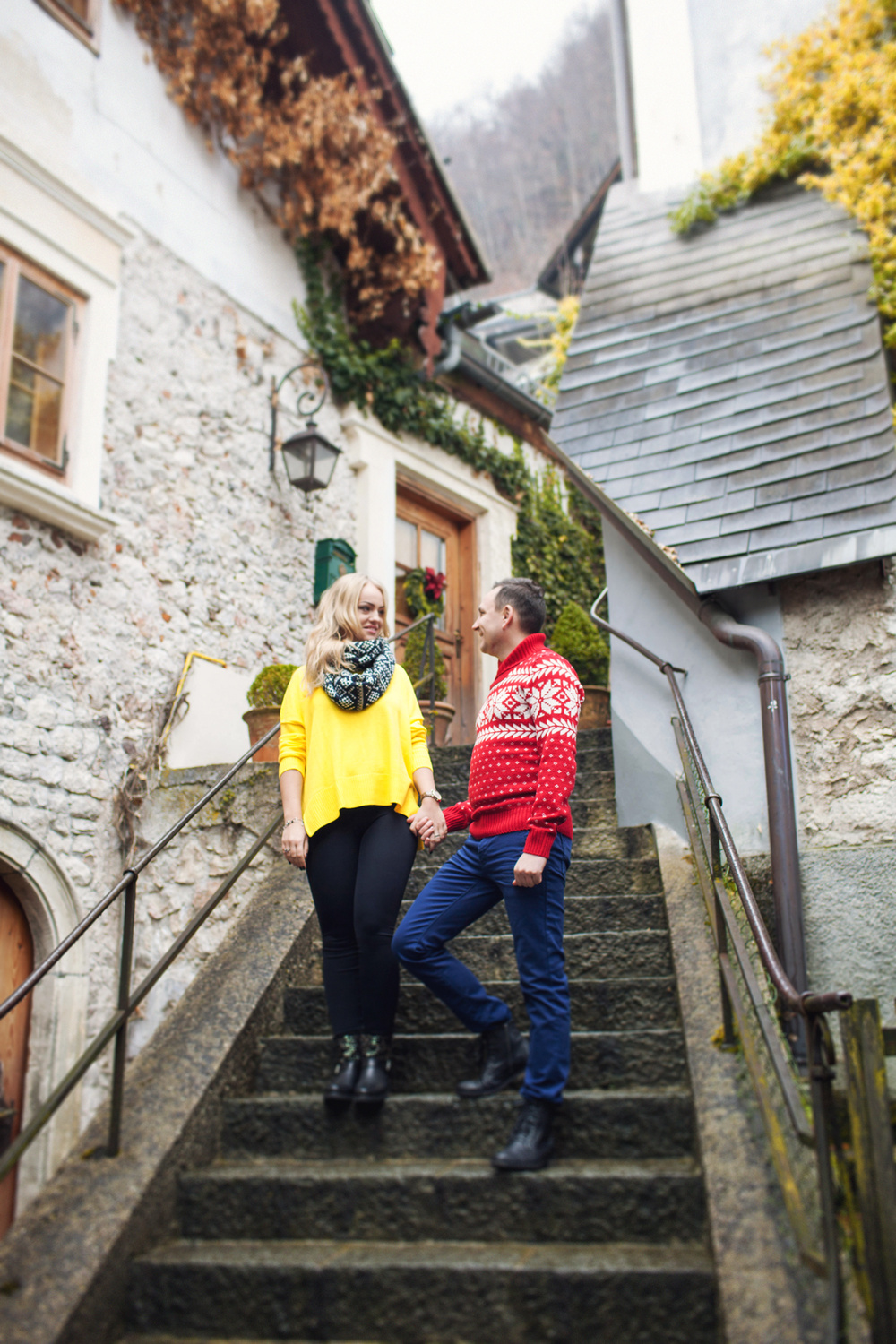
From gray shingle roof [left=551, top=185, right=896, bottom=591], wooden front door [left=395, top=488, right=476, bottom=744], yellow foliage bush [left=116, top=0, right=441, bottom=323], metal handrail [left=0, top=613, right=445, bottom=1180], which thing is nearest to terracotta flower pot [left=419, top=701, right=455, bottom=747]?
wooden front door [left=395, top=488, right=476, bottom=744]

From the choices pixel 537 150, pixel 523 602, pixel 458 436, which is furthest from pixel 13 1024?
pixel 537 150

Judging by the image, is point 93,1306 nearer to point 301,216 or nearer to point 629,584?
point 629,584

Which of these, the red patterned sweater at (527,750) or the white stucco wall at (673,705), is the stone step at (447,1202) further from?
the white stucco wall at (673,705)

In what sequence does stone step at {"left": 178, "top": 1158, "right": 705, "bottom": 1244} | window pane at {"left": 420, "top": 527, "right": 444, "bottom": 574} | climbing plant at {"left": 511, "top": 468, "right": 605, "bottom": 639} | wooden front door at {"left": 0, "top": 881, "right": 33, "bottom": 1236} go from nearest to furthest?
stone step at {"left": 178, "top": 1158, "right": 705, "bottom": 1244}
wooden front door at {"left": 0, "top": 881, "right": 33, "bottom": 1236}
window pane at {"left": 420, "top": 527, "right": 444, "bottom": 574}
climbing plant at {"left": 511, "top": 468, "right": 605, "bottom": 639}

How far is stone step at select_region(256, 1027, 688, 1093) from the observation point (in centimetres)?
278

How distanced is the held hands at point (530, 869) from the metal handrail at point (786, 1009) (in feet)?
1.77

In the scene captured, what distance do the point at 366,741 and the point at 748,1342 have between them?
1.69 m

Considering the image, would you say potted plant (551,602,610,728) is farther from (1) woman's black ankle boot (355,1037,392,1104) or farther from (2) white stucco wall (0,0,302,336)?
(1) woman's black ankle boot (355,1037,392,1104)

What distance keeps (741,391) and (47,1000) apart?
434 centimetres

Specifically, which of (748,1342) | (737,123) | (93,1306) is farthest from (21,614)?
(737,123)

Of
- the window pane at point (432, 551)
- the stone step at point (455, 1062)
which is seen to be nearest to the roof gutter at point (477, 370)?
the window pane at point (432, 551)

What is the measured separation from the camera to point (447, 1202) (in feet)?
7.93

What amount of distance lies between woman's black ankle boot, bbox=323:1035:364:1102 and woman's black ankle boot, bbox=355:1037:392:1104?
18mm

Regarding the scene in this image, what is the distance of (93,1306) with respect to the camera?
2.18 m
